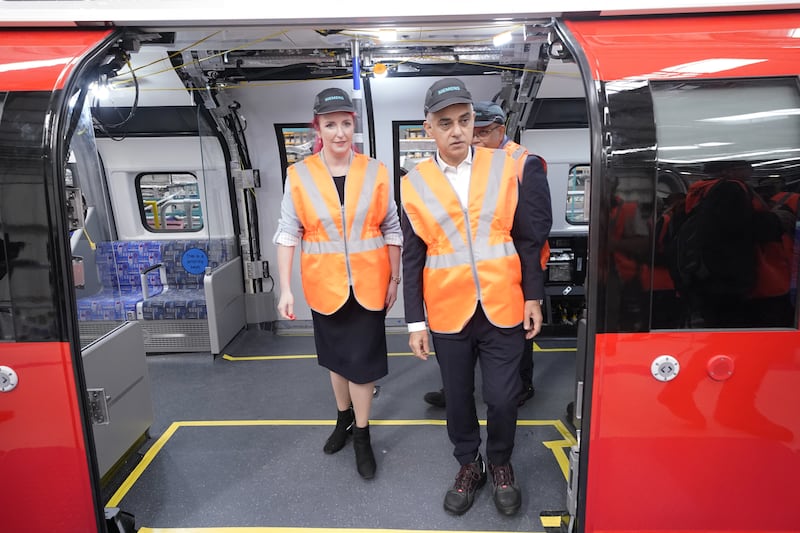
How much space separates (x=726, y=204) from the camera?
1.89 meters

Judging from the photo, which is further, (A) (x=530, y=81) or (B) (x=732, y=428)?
(A) (x=530, y=81)

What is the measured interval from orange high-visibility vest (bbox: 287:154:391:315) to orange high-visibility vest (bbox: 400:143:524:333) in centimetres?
40

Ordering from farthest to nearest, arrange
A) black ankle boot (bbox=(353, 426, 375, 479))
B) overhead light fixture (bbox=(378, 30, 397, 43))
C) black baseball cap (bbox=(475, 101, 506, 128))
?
overhead light fixture (bbox=(378, 30, 397, 43)) < black baseball cap (bbox=(475, 101, 506, 128)) < black ankle boot (bbox=(353, 426, 375, 479))

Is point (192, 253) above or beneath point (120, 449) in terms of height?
above

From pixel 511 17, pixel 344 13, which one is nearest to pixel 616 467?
pixel 511 17

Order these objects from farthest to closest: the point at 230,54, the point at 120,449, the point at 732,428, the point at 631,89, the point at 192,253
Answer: the point at 192,253
the point at 230,54
the point at 120,449
the point at 732,428
the point at 631,89

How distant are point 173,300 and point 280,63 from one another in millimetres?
2643

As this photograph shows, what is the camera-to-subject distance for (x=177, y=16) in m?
1.98

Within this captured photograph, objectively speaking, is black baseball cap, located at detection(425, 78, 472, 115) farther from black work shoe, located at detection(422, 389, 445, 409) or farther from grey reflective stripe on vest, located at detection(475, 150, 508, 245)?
black work shoe, located at detection(422, 389, 445, 409)

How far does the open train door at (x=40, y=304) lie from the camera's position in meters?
1.93

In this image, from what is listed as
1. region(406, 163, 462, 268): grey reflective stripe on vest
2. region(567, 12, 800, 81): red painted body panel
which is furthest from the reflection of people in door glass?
region(406, 163, 462, 268): grey reflective stripe on vest

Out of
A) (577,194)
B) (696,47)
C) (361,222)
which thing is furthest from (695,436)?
(577,194)

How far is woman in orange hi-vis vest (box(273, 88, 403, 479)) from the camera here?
8.64ft

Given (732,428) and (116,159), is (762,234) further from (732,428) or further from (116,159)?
(116,159)
